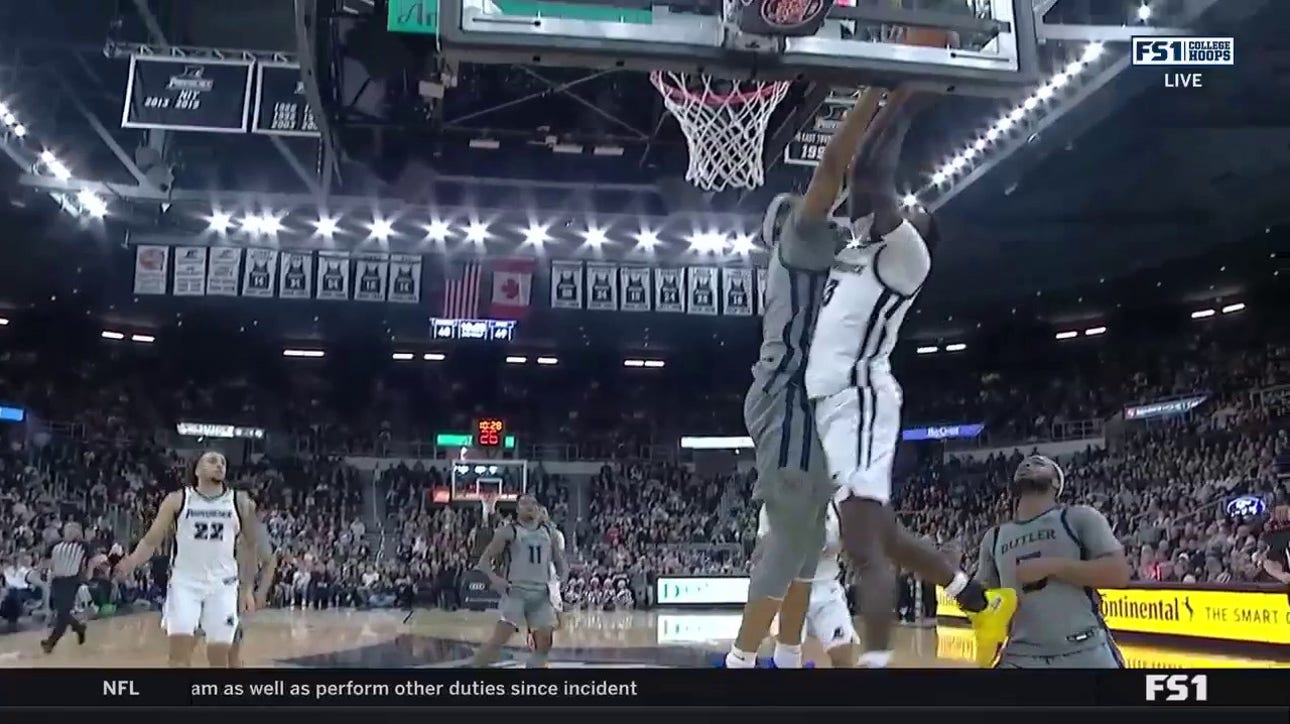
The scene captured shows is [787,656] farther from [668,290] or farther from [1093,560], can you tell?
[668,290]

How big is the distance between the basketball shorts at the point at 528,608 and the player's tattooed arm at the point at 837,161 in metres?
2.72

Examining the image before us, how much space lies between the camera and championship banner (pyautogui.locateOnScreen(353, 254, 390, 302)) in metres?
4.48

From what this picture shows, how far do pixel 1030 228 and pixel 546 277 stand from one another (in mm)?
2353

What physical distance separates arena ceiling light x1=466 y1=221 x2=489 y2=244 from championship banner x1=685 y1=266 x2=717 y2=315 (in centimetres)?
93

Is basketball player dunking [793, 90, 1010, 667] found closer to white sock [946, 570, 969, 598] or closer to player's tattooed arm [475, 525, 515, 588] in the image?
white sock [946, 570, 969, 598]

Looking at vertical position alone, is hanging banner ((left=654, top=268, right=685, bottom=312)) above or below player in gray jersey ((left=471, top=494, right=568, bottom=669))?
above

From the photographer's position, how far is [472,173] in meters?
4.76

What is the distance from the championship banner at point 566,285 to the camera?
13.9ft

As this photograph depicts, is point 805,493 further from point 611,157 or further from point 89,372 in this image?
point 89,372

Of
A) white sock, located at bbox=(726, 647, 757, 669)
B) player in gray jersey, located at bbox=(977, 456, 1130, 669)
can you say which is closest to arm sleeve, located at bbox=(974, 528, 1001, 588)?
player in gray jersey, located at bbox=(977, 456, 1130, 669)

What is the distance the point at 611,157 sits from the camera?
4652mm

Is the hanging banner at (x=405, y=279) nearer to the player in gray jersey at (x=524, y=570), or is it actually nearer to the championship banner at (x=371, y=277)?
the championship banner at (x=371, y=277)
